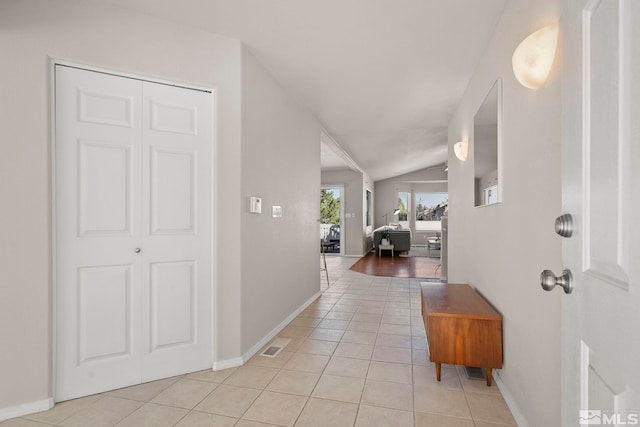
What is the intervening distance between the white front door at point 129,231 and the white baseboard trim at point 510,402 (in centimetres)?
198

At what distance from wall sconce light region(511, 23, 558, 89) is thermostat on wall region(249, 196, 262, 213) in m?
1.94

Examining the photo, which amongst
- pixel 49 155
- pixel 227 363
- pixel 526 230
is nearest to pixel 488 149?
pixel 526 230

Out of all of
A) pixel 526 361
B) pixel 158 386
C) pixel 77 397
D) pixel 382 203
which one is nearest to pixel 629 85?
pixel 526 361

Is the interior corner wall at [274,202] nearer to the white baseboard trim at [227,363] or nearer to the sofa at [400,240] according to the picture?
the white baseboard trim at [227,363]

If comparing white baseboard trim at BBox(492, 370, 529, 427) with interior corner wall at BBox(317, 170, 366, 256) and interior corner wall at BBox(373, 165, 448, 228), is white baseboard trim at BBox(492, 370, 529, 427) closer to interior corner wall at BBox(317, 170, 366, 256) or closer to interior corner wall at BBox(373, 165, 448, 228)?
interior corner wall at BBox(317, 170, 366, 256)

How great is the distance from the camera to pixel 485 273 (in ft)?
8.52

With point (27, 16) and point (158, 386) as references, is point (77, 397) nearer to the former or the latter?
point (158, 386)

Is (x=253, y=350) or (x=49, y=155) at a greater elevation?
(x=49, y=155)

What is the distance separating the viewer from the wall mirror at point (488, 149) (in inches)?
87.7

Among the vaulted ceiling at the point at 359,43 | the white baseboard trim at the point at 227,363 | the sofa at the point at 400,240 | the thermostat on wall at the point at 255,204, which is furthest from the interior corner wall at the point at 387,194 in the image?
the white baseboard trim at the point at 227,363

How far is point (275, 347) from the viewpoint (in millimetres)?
2926

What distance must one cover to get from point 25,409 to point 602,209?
9.24 ft

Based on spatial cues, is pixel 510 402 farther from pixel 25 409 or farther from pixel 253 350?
pixel 25 409

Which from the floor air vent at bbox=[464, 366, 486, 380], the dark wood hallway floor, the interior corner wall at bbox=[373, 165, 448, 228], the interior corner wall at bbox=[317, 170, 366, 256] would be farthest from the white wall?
the interior corner wall at bbox=[373, 165, 448, 228]
